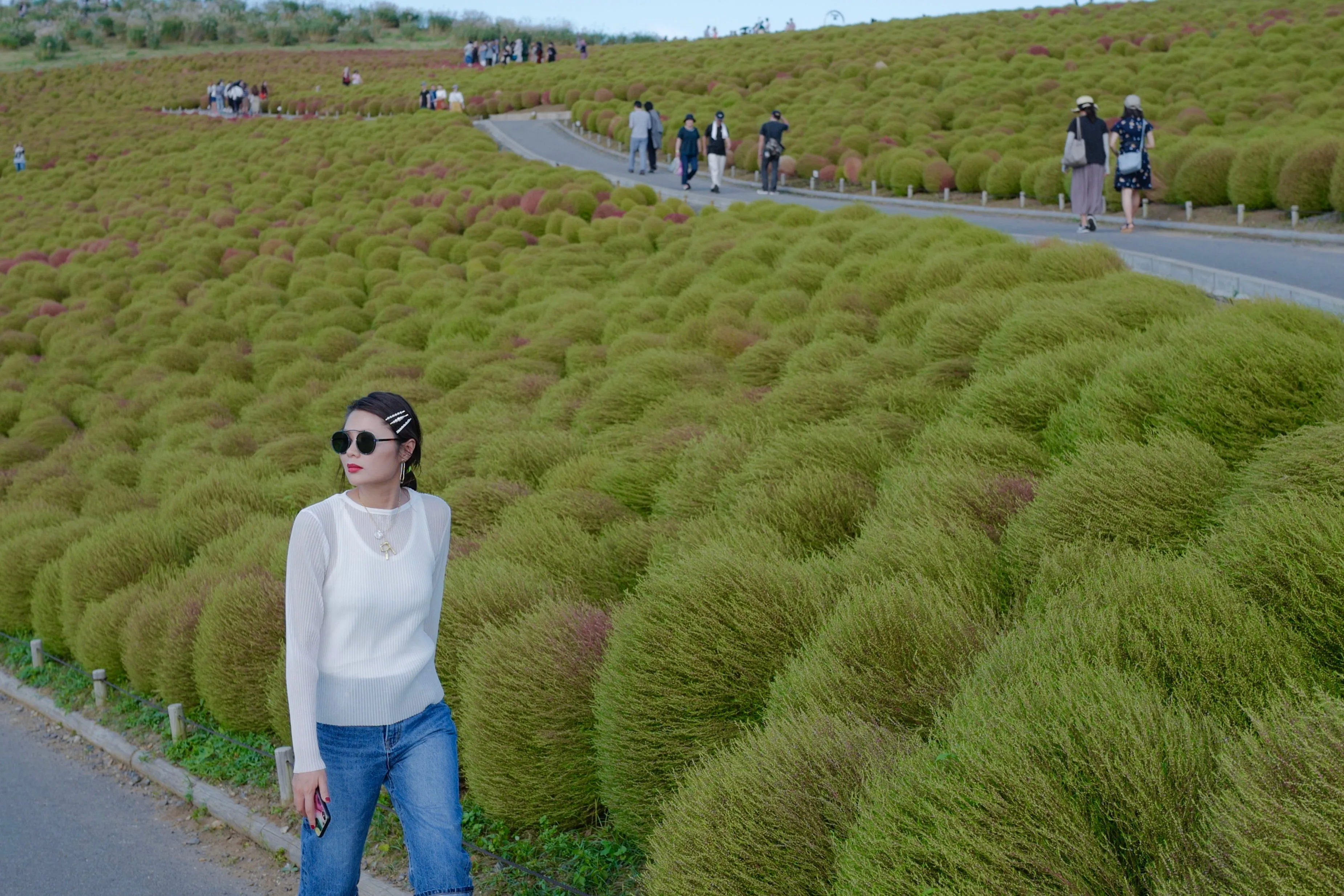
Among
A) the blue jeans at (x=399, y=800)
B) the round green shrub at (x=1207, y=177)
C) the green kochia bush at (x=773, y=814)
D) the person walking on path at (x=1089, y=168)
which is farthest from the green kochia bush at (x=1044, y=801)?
the round green shrub at (x=1207, y=177)

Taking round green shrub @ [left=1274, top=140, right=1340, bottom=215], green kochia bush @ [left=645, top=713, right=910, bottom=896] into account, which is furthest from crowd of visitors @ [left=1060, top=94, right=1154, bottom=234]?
green kochia bush @ [left=645, top=713, right=910, bottom=896]

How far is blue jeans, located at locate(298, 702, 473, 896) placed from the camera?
3221 millimetres

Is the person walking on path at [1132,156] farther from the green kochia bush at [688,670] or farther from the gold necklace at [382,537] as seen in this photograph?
the gold necklace at [382,537]

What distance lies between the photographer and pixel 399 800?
10.8ft

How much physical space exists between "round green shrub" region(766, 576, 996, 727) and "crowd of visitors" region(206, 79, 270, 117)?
4288cm

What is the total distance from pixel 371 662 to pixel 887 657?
1886 mm

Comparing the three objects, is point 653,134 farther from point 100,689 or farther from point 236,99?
point 236,99

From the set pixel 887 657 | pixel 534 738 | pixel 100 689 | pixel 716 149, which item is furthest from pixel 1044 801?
pixel 716 149

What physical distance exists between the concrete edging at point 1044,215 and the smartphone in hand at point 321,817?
1191 centimetres

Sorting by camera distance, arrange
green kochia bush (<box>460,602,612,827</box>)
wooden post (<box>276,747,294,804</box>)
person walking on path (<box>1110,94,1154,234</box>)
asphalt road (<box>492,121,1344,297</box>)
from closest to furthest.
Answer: green kochia bush (<box>460,602,612,827</box>)
wooden post (<box>276,747,294,804</box>)
asphalt road (<box>492,121,1344,297</box>)
person walking on path (<box>1110,94,1154,234</box>)

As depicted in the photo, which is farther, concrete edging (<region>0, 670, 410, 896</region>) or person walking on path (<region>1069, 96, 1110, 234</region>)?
person walking on path (<region>1069, 96, 1110, 234</region>)

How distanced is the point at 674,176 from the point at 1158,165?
11403mm

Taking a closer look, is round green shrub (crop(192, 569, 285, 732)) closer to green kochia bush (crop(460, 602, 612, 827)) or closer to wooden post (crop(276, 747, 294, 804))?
wooden post (crop(276, 747, 294, 804))

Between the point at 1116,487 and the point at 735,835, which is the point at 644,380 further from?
the point at 735,835
